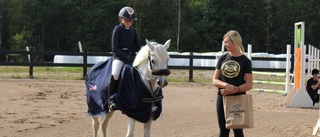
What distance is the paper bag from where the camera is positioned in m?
5.41

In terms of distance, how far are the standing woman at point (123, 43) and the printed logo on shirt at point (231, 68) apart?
1613 mm

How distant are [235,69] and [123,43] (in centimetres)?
193

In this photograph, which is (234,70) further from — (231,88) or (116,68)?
(116,68)

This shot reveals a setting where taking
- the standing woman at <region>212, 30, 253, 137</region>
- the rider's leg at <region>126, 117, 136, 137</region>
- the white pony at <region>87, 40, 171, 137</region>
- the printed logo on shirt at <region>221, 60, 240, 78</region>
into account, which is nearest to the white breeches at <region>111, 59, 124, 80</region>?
the white pony at <region>87, 40, 171, 137</region>

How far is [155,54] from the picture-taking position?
19.6 ft

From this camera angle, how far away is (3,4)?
156 feet

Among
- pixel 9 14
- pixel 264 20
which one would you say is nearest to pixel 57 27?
pixel 9 14

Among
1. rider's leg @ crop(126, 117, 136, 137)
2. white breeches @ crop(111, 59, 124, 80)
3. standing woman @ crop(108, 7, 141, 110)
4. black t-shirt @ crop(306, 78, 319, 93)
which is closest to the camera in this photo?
rider's leg @ crop(126, 117, 136, 137)

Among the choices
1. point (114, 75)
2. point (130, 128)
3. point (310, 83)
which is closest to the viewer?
point (130, 128)

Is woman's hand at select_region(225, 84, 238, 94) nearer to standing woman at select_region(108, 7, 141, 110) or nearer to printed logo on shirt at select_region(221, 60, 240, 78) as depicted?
printed logo on shirt at select_region(221, 60, 240, 78)

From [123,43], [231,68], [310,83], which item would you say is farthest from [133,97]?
[310,83]

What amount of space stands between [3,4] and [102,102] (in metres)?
43.5

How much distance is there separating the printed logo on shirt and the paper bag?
25 cm

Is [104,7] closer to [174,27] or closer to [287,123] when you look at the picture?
[174,27]
